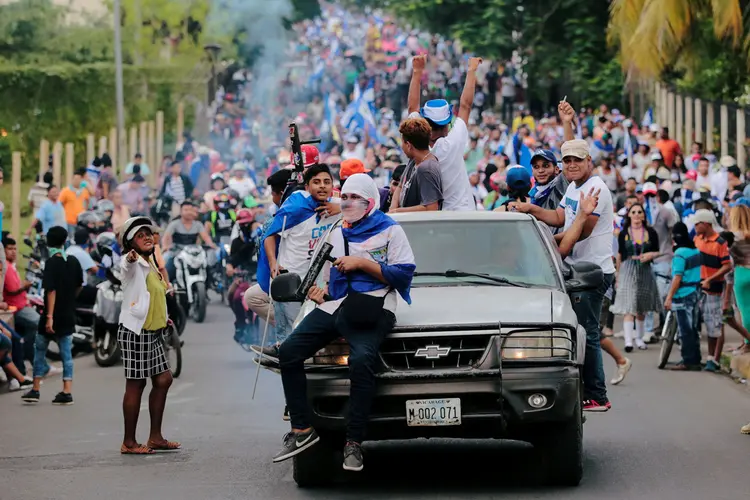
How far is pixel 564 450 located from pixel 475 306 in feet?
3.33

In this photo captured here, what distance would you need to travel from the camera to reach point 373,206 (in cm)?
986

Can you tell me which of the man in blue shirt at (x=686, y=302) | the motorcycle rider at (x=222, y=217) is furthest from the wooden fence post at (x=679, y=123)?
the man in blue shirt at (x=686, y=302)

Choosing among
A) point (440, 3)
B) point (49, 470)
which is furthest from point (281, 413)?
point (440, 3)

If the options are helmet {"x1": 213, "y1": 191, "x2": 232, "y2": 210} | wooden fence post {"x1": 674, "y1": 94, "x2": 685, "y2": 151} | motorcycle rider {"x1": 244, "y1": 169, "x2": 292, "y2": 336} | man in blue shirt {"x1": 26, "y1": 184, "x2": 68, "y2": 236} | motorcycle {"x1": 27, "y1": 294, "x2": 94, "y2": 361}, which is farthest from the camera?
wooden fence post {"x1": 674, "y1": 94, "x2": 685, "y2": 151}

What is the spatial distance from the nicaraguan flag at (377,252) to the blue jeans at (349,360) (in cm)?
19

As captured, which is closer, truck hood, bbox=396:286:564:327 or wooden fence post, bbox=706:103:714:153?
truck hood, bbox=396:286:564:327

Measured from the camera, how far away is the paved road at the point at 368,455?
32.9 feet

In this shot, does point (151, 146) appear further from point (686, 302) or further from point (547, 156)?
point (547, 156)

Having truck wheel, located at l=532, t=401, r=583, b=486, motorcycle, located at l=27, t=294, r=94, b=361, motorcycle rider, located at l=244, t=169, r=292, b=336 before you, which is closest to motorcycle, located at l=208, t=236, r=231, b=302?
motorcycle, located at l=27, t=294, r=94, b=361

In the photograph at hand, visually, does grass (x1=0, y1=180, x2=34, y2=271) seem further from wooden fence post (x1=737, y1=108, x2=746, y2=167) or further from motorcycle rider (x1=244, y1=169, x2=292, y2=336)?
motorcycle rider (x1=244, y1=169, x2=292, y2=336)

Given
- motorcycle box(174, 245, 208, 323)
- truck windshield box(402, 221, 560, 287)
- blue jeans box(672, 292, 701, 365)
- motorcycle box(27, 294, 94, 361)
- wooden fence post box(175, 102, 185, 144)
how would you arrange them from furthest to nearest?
1. wooden fence post box(175, 102, 185, 144)
2. motorcycle box(174, 245, 208, 323)
3. motorcycle box(27, 294, 94, 361)
4. blue jeans box(672, 292, 701, 365)
5. truck windshield box(402, 221, 560, 287)

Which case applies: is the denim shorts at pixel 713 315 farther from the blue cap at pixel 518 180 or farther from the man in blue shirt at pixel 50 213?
the man in blue shirt at pixel 50 213

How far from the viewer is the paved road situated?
32.9ft

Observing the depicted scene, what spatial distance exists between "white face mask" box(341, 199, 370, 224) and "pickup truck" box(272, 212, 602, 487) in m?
0.62
